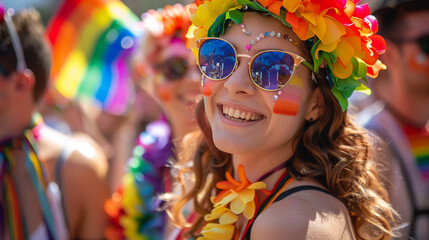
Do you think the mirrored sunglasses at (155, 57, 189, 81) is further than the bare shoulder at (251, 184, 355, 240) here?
Yes

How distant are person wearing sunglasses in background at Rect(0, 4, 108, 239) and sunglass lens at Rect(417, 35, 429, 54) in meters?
2.36

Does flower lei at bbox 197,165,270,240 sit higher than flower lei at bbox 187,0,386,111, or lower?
lower

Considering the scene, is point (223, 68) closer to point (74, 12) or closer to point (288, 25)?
point (288, 25)

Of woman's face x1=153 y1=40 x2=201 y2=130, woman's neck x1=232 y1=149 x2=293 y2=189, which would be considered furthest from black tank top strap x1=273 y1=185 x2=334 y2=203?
woman's face x1=153 y1=40 x2=201 y2=130

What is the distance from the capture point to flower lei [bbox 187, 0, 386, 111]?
1930 millimetres

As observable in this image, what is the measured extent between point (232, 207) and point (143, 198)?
6.21 ft

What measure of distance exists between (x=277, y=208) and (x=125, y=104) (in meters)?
5.06

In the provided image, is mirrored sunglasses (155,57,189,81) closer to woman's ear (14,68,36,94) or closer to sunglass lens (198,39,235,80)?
woman's ear (14,68,36,94)

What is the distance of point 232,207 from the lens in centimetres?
203

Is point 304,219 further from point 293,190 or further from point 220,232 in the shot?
point 220,232

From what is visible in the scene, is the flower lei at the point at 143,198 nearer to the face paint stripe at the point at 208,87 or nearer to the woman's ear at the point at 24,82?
the woman's ear at the point at 24,82

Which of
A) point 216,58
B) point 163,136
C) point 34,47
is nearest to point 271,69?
point 216,58

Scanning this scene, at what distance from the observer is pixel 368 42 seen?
6.55ft

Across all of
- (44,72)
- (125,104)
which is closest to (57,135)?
(44,72)
